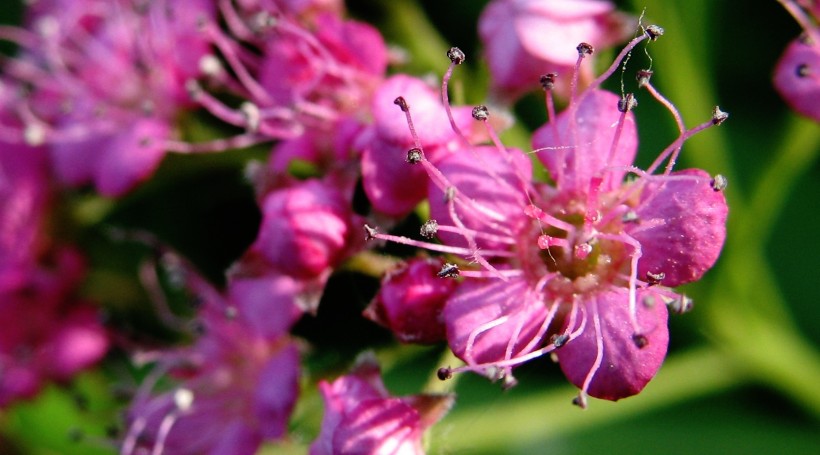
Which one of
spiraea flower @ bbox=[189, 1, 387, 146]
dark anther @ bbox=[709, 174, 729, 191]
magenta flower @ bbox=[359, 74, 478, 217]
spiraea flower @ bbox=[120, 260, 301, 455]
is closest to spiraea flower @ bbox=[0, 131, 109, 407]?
spiraea flower @ bbox=[120, 260, 301, 455]

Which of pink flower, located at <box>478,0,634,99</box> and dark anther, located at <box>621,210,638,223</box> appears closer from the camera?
dark anther, located at <box>621,210,638,223</box>

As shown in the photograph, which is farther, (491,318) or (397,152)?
(397,152)

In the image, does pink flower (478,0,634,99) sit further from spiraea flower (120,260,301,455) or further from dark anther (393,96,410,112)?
spiraea flower (120,260,301,455)

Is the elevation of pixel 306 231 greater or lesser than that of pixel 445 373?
greater

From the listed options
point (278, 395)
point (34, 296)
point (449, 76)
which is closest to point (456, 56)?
point (449, 76)

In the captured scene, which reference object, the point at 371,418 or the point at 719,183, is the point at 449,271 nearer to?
the point at 371,418

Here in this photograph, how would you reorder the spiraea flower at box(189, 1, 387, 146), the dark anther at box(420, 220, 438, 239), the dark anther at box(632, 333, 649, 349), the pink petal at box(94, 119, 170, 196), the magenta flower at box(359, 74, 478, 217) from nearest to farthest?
the dark anther at box(632, 333, 649, 349) → the dark anther at box(420, 220, 438, 239) → the magenta flower at box(359, 74, 478, 217) → the spiraea flower at box(189, 1, 387, 146) → the pink petal at box(94, 119, 170, 196)

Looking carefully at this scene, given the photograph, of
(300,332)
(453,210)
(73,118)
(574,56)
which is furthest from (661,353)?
(73,118)

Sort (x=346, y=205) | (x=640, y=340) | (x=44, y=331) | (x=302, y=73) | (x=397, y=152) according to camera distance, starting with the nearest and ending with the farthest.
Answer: (x=640, y=340) → (x=397, y=152) → (x=346, y=205) → (x=302, y=73) → (x=44, y=331)
